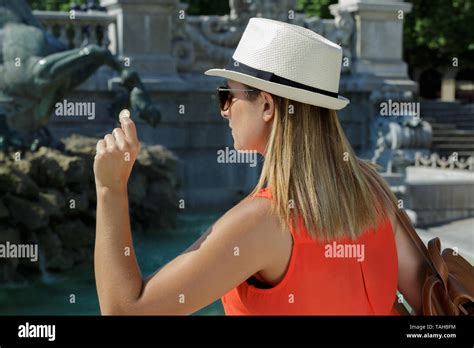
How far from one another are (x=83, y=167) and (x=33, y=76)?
3.27ft

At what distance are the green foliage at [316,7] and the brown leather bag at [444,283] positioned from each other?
76.1 feet

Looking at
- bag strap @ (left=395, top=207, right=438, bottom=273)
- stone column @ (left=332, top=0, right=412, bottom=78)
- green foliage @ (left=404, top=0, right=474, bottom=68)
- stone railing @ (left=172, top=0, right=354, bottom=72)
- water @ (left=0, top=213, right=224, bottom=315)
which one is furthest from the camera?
green foliage @ (left=404, top=0, right=474, bottom=68)

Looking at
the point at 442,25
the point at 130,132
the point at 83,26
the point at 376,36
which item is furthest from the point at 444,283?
the point at 442,25

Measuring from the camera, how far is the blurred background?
27.1 ft

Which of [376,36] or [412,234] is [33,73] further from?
[376,36]

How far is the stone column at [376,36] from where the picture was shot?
53.2 ft

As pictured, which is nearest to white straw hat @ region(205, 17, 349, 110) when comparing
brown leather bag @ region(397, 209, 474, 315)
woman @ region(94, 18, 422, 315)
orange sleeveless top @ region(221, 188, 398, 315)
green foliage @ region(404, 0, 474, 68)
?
woman @ region(94, 18, 422, 315)

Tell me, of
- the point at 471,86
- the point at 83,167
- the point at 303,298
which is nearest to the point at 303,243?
the point at 303,298

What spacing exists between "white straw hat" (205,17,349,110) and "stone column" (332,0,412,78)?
1449cm

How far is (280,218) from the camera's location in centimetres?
162

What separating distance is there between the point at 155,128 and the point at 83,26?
6.79ft

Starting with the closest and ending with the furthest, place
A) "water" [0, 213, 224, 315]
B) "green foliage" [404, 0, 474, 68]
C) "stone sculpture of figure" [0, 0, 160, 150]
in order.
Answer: "water" [0, 213, 224, 315] → "stone sculpture of figure" [0, 0, 160, 150] → "green foliage" [404, 0, 474, 68]

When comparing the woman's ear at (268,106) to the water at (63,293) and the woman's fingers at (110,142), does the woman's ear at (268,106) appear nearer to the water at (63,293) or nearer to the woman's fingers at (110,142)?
the woman's fingers at (110,142)

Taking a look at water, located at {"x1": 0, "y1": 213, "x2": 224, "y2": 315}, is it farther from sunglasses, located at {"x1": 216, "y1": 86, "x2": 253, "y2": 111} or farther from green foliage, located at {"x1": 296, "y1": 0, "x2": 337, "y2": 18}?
green foliage, located at {"x1": 296, "y1": 0, "x2": 337, "y2": 18}
